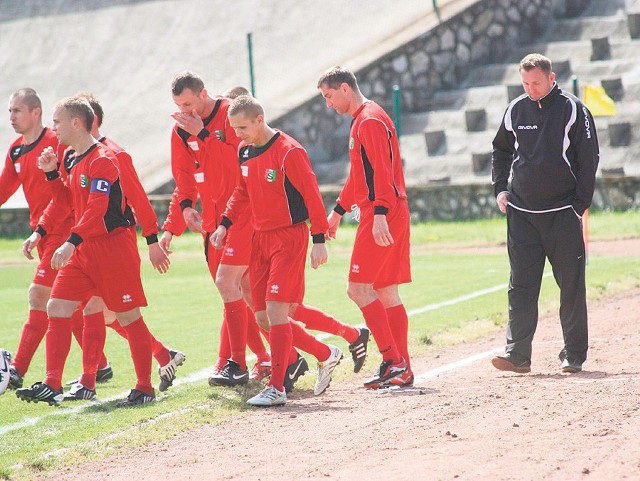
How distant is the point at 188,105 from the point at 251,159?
0.96m

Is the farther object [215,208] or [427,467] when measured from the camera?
[215,208]

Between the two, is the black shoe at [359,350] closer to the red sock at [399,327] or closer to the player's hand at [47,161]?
the red sock at [399,327]

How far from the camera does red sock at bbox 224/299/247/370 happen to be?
29.6 feet

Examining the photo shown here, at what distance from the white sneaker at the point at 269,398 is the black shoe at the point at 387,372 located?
753mm

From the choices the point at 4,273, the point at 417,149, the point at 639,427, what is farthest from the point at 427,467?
the point at 417,149

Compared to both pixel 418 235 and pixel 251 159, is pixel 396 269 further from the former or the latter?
pixel 418 235

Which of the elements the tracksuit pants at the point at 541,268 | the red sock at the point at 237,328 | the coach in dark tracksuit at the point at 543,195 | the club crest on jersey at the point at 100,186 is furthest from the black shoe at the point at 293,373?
the club crest on jersey at the point at 100,186

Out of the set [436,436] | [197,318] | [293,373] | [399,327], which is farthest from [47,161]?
[197,318]

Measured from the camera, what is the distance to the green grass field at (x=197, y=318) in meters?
7.56

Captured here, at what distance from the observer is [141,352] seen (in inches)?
338

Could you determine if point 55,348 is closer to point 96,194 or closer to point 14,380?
point 14,380

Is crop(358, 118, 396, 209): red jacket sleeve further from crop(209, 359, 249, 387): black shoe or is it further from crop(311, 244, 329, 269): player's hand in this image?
crop(209, 359, 249, 387): black shoe

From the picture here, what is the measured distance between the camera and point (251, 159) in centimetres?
854

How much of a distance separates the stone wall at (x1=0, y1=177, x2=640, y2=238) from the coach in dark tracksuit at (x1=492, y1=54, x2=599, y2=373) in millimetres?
12178
